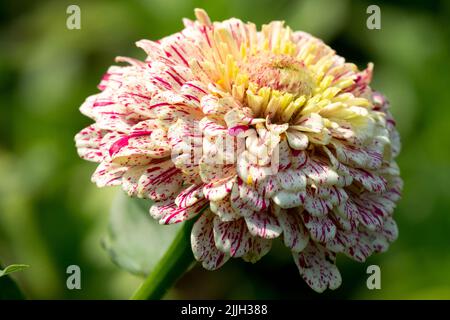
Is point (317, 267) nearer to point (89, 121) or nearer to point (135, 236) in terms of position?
point (135, 236)

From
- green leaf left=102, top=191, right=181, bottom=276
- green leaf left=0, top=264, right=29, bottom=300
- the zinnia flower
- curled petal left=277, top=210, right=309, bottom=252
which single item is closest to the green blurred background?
green leaf left=102, top=191, right=181, bottom=276

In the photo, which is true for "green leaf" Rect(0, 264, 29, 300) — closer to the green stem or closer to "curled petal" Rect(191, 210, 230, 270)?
the green stem

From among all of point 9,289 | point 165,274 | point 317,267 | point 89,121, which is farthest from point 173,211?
point 89,121

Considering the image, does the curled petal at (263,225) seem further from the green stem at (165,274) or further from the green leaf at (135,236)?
the green leaf at (135,236)

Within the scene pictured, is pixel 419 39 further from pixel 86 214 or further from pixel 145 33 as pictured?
pixel 86 214
